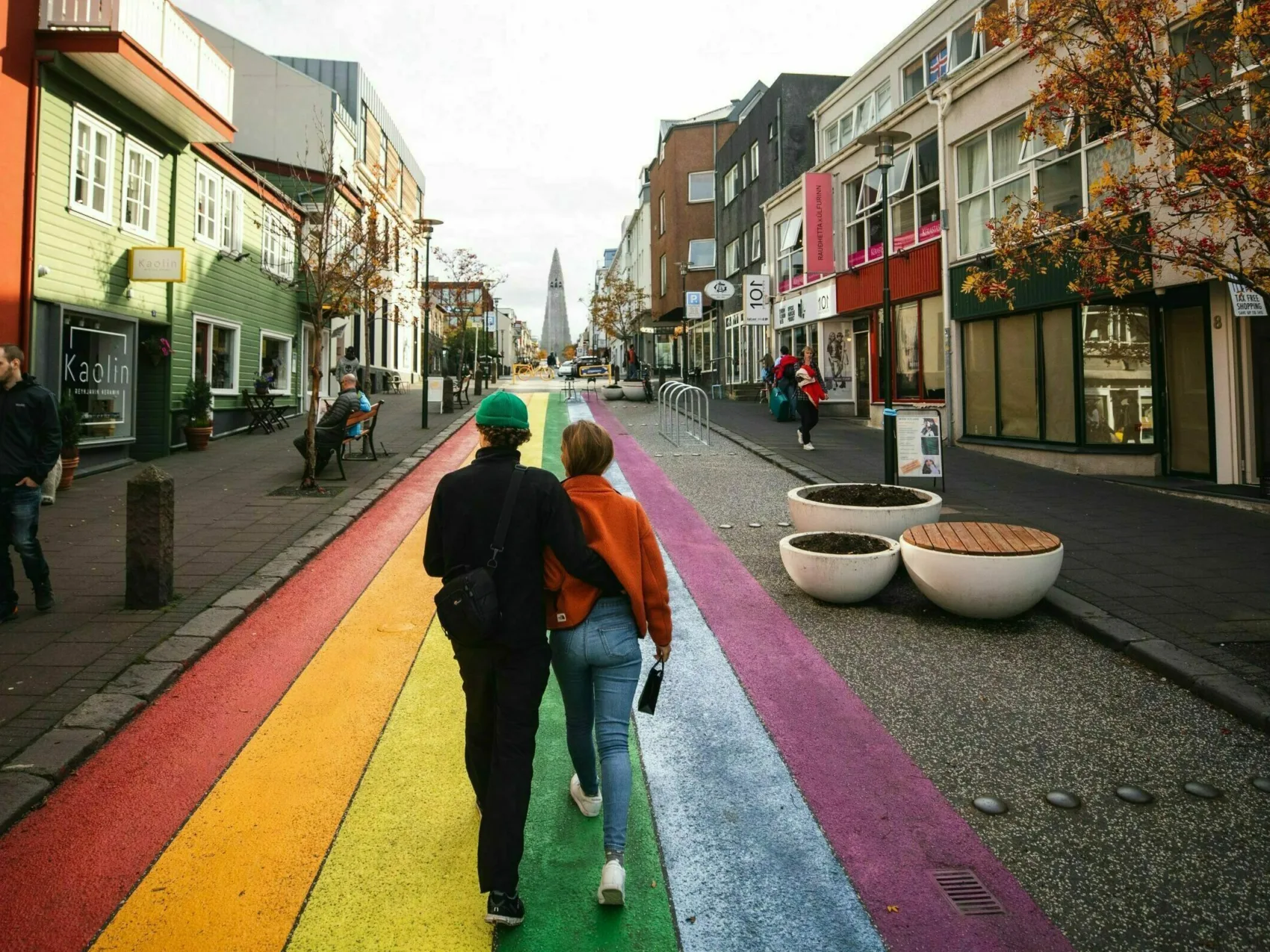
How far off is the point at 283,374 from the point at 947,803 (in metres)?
22.9

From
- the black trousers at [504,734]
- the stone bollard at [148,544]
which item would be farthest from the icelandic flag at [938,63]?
the black trousers at [504,734]

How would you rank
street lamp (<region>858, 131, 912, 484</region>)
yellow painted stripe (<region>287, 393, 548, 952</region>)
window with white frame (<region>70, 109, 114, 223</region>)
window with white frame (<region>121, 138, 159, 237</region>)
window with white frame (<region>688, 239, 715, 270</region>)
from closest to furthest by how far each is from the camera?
yellow painted stripe (<region>287, 393, 548, 952</region>)
street lamp (<region>858, 131, 912, 484</region>)
window with white frame (<region>70, 109, 114, 223</region>)
window with white frame (<region>121, 138, 159, 237</region>)
window with white frame (<region>688, 239, 715, 270</region>)

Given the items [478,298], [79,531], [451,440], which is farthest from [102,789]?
[478,298]

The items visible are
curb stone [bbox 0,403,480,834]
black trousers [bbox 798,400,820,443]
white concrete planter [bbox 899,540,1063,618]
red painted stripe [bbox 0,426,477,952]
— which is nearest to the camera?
red painted stripe [bbox 0,426,477,952]

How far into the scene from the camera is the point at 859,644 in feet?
19.7

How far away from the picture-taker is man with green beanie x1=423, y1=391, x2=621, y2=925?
9.93ft

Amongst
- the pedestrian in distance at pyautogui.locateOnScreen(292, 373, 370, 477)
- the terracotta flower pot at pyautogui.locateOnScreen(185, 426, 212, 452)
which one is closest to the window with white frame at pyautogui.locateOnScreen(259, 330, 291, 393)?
the terracotta flower pot at pyautogui.locateOnScreen(185, 426, 212, 452)

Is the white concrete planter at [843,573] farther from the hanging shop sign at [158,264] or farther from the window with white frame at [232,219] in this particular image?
the window with white frame at [232,219]

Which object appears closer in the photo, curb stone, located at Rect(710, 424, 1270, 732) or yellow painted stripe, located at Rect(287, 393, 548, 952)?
yellow painted stripe, located at Rect(287, 393, 548, 952)

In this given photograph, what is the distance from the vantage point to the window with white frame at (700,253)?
4475 cm

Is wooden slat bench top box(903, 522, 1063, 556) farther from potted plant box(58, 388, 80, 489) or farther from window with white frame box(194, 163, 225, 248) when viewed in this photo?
window with white frame box(194, 163, 225, 248)

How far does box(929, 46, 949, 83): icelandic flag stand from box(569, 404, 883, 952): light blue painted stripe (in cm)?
1810

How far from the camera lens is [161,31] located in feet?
45.9

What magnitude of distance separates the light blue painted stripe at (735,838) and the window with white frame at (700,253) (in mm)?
41334
